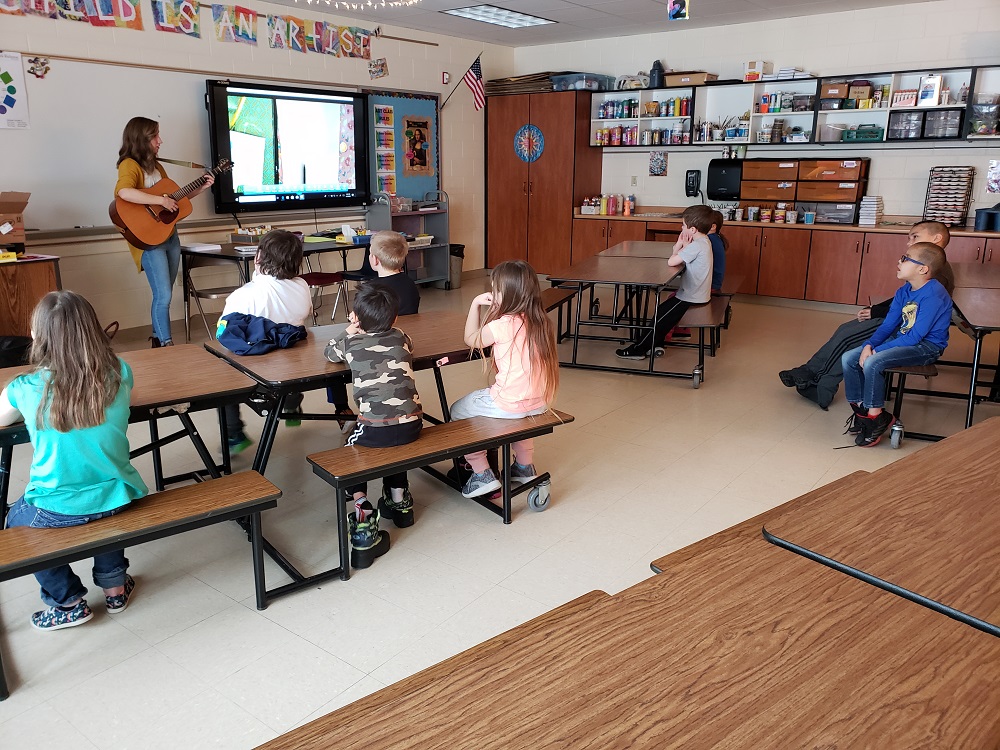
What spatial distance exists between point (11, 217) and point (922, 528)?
5.19 meters

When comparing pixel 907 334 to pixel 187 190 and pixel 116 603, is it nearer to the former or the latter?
pixel 116 603

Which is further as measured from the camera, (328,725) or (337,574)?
(337,574)

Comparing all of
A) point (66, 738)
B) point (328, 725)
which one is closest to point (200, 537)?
point (66, 738)

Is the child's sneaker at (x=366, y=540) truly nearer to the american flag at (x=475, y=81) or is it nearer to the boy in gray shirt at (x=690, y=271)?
the boy in gray shirt at (x=690, y=271)

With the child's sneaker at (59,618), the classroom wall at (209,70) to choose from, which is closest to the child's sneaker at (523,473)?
the child's sneaker at (59,618)

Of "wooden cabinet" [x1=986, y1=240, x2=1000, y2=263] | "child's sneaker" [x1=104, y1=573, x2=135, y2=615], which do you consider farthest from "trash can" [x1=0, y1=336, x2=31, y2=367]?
"wooden cabinet" [x1=986, y1=240, x2=1000, y2=263]

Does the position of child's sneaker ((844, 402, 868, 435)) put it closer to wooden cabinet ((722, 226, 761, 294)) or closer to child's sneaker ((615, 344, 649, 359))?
child's sneaker ((615, 344, 649, 359))

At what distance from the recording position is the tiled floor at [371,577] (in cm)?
200

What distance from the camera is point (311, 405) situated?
4.44 meters

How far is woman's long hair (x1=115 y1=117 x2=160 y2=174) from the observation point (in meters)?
5.11

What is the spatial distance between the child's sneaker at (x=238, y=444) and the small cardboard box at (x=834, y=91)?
619 cm

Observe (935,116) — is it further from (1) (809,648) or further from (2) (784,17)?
(1) (809,648)

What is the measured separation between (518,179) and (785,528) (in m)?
8.12

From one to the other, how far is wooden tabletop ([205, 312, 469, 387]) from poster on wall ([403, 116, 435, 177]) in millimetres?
4795
